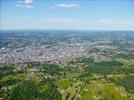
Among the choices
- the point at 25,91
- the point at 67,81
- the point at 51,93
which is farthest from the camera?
the point at 67,81

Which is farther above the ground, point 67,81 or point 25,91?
point 67,81

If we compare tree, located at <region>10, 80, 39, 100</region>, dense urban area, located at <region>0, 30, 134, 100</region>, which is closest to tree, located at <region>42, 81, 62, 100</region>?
dense urban area, located at <region>0, 30, 134, 100</region>

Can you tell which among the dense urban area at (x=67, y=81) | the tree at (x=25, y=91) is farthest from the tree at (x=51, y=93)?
the tree at (x=25, y=91)

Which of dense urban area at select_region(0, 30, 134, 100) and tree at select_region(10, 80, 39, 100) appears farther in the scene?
dense urban area at select_region(0, 30, 134, 100)

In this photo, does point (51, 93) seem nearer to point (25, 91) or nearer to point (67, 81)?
point (25, 91)

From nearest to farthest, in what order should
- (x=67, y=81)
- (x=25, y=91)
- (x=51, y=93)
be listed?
(x=51, y=93)
(x=25, y=91)
(x=67, y=81)

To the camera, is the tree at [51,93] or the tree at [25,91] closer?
the tree at [51,93]

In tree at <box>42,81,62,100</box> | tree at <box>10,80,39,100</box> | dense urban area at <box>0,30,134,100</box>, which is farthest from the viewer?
dense urban area at <box>0,30,134,100</box>

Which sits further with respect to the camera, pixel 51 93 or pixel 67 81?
pixel 67 81

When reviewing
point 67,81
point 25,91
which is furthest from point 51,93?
point 67,81

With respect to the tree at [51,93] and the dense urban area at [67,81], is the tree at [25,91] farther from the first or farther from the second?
the tree at [51,93]

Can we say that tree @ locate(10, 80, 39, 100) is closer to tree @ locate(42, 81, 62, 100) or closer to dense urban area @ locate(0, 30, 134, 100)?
dense urban area @ locate(0, 30, 134, 100)

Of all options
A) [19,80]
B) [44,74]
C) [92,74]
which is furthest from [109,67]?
[19,80]

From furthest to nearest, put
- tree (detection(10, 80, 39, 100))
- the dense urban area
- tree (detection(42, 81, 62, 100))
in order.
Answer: the dense urban area
tree (detection(10, 80, 39, 100))
tree (detection(42, 81, 62, 100))
